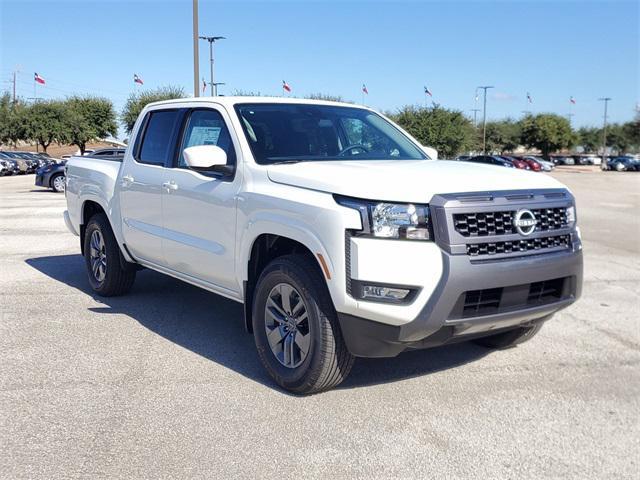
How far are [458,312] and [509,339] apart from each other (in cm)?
161

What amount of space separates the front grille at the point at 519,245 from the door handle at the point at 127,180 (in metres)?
3.52

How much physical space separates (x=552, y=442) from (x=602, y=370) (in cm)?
146

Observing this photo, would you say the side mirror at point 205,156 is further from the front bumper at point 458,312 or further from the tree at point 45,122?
the tree at point 45,122

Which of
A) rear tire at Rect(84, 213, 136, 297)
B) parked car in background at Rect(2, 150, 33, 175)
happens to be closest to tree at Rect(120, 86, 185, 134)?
parked car in background at Rect(2, 150, 33, 175)

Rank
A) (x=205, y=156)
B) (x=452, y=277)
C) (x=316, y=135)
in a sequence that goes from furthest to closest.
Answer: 1. (x=316, y=135)
2. (x=205, y=156)
3. (x=452, y=277)

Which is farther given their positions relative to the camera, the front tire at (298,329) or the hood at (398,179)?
the front tire at (298,329)

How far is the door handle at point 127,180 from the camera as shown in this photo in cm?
604

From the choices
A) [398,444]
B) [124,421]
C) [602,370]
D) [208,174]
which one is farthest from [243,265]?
[602,370]

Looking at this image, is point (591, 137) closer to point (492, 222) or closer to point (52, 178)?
point (52, 178)

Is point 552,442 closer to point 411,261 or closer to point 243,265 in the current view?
point 411,261

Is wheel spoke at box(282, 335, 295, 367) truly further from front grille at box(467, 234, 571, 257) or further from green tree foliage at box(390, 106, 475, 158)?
green tree foliage at box(390, 106, 475, 158)

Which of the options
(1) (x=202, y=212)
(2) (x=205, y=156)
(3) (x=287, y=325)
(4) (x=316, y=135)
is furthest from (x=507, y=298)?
(1) (x=202, y=212)

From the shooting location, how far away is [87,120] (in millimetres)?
65688

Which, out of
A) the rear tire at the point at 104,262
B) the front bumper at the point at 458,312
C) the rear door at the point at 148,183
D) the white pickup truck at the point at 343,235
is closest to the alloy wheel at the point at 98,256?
the rear tire at the point at 104,262
